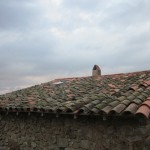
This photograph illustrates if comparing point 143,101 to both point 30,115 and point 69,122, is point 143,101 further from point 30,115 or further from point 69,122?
point 30,115

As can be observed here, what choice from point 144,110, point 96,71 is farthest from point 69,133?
point 96,71

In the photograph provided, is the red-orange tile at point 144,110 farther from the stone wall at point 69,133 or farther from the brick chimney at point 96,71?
the brick chimney at point 96,71

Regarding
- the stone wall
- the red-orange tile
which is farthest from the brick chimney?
the red-orange tile

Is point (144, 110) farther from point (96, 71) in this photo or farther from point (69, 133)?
point (96, 71)

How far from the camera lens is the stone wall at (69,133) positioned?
253 inches

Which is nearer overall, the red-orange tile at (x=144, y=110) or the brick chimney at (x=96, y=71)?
the red-orange tile at (x=144, y=110)

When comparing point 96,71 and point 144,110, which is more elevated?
point 96,71

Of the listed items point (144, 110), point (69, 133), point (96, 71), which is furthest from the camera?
point (96, 71)

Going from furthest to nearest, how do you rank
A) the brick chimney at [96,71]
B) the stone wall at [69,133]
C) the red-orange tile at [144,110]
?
the brick chimney at [96,71], the stone wall at [69,133], the red-orange tile at [144,110]

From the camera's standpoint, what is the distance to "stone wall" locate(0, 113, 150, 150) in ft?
21.1

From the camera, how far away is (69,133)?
7.96 meters

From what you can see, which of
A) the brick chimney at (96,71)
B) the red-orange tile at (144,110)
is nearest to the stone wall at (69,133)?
the red-orange tile at (144,110)

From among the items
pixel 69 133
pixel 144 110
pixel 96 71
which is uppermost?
pixel 96 71

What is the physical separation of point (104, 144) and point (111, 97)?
1.40 m
